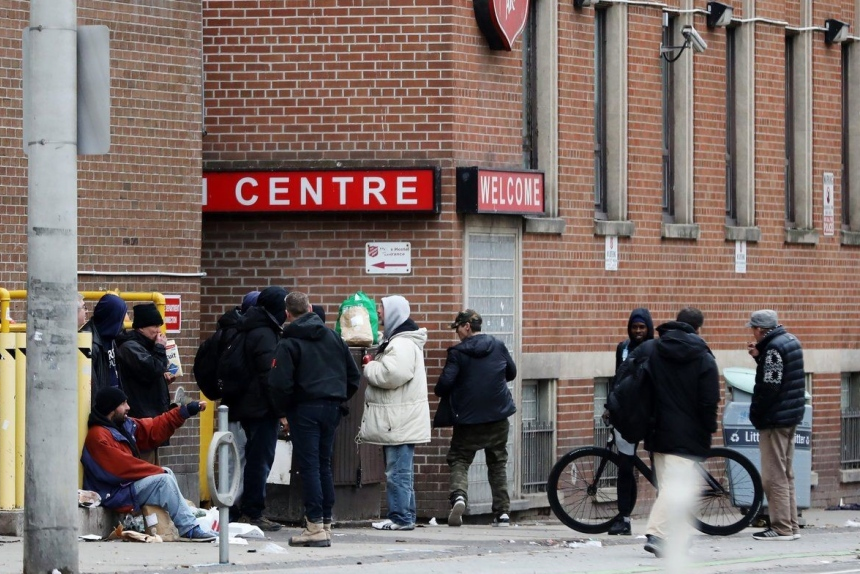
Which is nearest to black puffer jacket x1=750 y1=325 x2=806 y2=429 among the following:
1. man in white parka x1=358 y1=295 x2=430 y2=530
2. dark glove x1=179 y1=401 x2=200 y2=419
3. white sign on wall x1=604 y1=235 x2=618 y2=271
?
man in white parka x1=358 y1=295 x2=430 y2=530

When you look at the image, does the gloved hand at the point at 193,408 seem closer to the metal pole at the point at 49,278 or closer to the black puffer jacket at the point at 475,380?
the metal pole at the point at 49,278

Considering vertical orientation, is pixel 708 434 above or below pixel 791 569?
above

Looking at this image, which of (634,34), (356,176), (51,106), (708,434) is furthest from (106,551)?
(634,34)

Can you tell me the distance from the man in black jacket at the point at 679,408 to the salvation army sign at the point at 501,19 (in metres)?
4.34

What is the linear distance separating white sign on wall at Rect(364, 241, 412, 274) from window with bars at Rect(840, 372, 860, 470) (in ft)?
24.7

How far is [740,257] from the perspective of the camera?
67.2 feet

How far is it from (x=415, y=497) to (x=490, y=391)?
53.8 inches

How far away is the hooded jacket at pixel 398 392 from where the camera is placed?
48.6 feet

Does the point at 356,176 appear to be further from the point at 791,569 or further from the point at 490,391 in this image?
the point at 791,569

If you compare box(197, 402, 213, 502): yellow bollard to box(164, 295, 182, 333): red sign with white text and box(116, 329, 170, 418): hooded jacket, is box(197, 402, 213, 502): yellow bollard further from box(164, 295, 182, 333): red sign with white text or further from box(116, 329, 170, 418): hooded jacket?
box(116, 329, 170, 418): hooded jacket

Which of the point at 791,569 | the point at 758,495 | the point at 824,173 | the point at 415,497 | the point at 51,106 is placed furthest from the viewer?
the point at 824,173

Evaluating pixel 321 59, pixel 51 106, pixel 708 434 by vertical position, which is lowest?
pixel 708 434

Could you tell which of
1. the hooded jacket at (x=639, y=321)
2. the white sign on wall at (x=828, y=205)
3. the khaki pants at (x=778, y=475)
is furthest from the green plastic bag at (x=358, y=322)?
the white sign on wall at (x=828, y=205)

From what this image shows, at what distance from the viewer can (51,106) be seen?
411 inches
